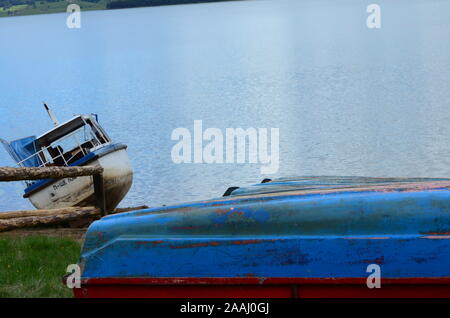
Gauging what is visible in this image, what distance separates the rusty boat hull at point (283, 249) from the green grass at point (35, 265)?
44.9 inches

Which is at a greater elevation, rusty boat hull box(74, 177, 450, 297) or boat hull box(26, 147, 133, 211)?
rusty boat hull box(74, 177, 450, 297)

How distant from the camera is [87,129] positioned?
20688 millimetres

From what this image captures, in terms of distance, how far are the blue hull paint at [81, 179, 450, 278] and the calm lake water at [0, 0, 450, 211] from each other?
18.2 metres

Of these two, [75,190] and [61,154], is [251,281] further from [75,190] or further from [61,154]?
[61,154]

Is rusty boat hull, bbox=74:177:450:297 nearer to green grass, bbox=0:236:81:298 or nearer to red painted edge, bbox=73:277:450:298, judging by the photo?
red painted edge, bbox=73:277:450:298

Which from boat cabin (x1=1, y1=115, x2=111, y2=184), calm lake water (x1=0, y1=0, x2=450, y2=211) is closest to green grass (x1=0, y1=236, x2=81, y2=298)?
boat cabin (x1=1, y1=115, x2=111, y2=184)

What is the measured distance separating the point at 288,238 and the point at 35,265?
4028mm

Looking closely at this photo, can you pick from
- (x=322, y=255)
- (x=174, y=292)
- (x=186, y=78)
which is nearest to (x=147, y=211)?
(x=174, y=292)

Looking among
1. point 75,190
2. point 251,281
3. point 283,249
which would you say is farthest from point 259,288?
point 75,190

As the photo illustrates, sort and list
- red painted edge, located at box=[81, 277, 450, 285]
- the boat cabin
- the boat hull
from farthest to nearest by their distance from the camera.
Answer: the boat cabin < the boat hull < red painted edge, located at box=[81, 277, 450, 285]

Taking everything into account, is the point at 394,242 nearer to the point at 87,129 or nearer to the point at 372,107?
the point at 87,129

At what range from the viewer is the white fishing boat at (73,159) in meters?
19.4

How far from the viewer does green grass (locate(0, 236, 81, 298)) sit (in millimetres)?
7527
